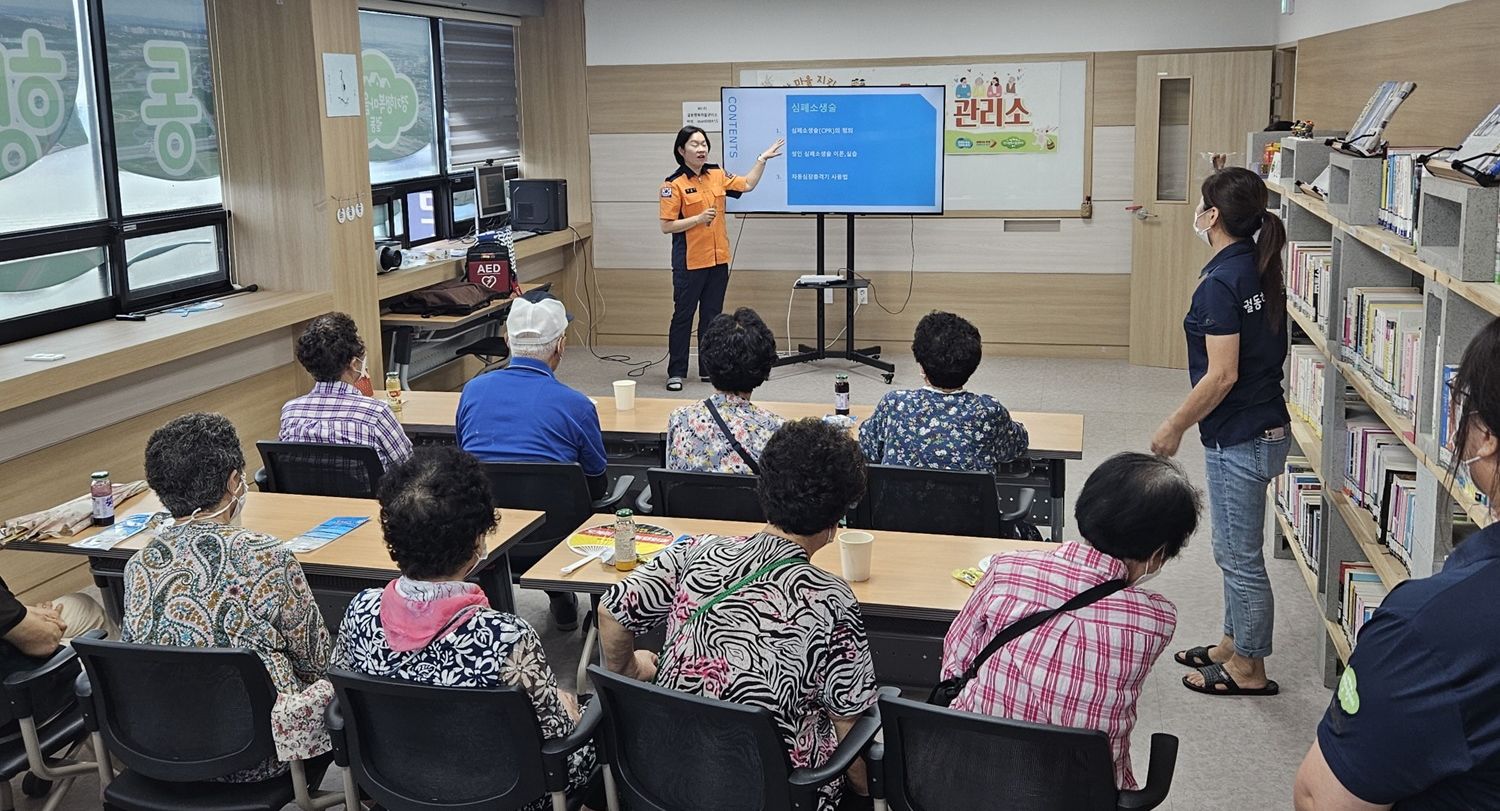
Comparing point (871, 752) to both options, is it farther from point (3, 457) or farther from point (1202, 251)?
point (1202, 251)

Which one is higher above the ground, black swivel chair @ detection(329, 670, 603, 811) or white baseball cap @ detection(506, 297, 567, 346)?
white baseball cap @ detection(506, 297, 567, 346)

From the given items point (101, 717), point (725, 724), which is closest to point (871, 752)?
point (725, 724)

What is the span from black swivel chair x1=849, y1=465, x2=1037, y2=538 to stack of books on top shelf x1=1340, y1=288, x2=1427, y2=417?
105 centimetres

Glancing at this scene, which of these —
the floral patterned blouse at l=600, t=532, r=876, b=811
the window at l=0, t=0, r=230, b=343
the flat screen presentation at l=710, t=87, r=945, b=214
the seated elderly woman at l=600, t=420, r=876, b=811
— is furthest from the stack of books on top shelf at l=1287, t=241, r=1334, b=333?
the window at l=0, t=0, r=230, b=343

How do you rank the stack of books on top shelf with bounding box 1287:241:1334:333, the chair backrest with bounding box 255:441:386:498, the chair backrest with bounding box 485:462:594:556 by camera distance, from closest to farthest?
the chair backrest with bounding box 485:462:594:556 → the chair backrest with bounding box 255:441:386:498 → the stack of books on top shelf with bounding box 1287:241:1334:333

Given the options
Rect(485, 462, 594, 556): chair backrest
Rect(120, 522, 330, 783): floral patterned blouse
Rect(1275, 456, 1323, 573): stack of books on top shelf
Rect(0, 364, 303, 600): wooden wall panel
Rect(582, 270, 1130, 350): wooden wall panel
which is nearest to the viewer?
Rect(120, 522, 330, 783): floral patterned blouse

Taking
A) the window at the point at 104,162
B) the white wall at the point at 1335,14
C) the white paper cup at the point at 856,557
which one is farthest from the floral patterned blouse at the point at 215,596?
the white wall at the point at 1335,14

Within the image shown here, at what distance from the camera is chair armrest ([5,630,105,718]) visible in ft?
9.21

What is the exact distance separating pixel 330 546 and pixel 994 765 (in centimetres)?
197

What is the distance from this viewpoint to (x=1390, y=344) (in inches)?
133

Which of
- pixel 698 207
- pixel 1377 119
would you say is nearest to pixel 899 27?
pixel 698 207

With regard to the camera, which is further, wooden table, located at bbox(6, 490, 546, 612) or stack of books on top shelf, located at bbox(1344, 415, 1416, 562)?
stack of books on top shelf, located at bbox(1344, 415, 1416, 562)

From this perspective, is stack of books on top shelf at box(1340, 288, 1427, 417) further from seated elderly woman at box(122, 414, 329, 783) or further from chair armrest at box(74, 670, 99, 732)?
chair armrest at box(74, 670, 99, 732)

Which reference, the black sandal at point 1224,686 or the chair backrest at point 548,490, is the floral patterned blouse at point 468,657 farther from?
the black sandal at point 1224,686
